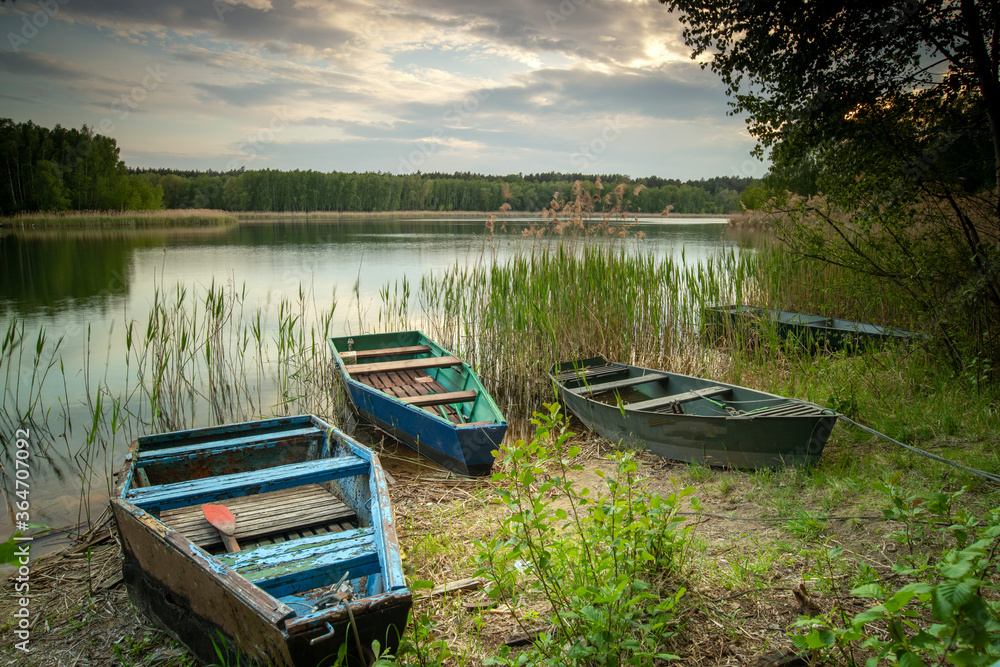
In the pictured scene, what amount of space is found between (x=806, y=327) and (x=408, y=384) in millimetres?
4828

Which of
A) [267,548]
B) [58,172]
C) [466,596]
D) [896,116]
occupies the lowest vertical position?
[466,596]

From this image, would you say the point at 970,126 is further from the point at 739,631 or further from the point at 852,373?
the point at 739,631

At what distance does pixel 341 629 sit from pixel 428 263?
17.1m

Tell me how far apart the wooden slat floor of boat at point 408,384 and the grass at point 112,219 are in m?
Result: 36.4

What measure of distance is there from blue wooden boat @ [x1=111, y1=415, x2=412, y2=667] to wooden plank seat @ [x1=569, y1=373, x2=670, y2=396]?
2558mm

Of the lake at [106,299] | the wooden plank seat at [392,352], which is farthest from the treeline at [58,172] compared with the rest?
the wooden plank seat at [392,352]

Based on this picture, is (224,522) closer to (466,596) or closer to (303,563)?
(303,563)

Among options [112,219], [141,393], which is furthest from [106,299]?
[112,219]

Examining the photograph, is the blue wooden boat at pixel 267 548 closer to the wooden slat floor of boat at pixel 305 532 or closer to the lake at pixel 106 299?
the wooden slat floor of boat at pixel 305 532

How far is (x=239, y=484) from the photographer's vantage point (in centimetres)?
326

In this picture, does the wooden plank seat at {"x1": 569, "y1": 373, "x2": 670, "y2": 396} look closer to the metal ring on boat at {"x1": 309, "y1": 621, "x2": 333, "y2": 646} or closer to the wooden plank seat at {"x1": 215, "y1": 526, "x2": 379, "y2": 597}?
the wooden plank seat at {"x1": 215, "y1": 526, "x2": 379, "y2": 597}

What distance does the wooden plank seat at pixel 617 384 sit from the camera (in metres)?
5.66

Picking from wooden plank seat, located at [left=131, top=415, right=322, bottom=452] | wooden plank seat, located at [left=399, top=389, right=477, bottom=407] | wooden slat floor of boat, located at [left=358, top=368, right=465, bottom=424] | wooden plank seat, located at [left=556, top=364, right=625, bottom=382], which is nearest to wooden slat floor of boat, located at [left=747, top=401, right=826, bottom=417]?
wooden plank seat, located at [left=556, top=364, right=625, bottom=382]

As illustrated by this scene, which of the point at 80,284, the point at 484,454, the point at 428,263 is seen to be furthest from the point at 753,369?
the point at 80,284
